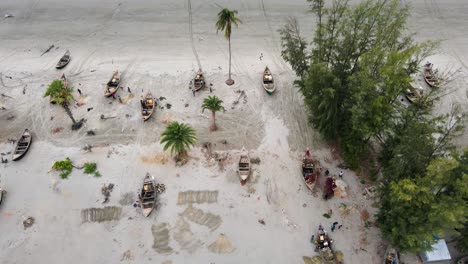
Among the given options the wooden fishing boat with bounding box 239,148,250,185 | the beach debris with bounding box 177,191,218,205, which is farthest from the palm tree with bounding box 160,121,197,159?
the wooden fishing boat with bounding box 239,148,250,185

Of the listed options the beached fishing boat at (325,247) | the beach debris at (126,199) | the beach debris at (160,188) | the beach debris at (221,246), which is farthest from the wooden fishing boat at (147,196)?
the beached fishing boat at (325,247)

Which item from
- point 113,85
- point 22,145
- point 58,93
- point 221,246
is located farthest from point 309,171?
point 22,145

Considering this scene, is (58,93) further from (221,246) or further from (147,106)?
(221,246)

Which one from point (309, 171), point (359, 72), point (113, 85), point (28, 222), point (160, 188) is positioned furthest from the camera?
point (113, 85)

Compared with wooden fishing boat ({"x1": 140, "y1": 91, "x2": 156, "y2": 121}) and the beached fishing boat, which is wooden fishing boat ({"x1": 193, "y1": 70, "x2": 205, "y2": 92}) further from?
the beached fishing boat

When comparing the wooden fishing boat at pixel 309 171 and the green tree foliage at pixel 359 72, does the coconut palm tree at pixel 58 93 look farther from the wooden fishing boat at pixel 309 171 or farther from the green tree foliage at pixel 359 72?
the wooden fishing boat at pixel 309 171

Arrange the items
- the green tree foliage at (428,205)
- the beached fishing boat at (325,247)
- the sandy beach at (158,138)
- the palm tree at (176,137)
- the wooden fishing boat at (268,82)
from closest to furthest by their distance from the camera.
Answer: the green tree foliage at (428,205), the beached fishing boat at (325,247), the sandy beach at (158,138), the palm tree at (176,137), the wooden fishing boat at (268,82)
